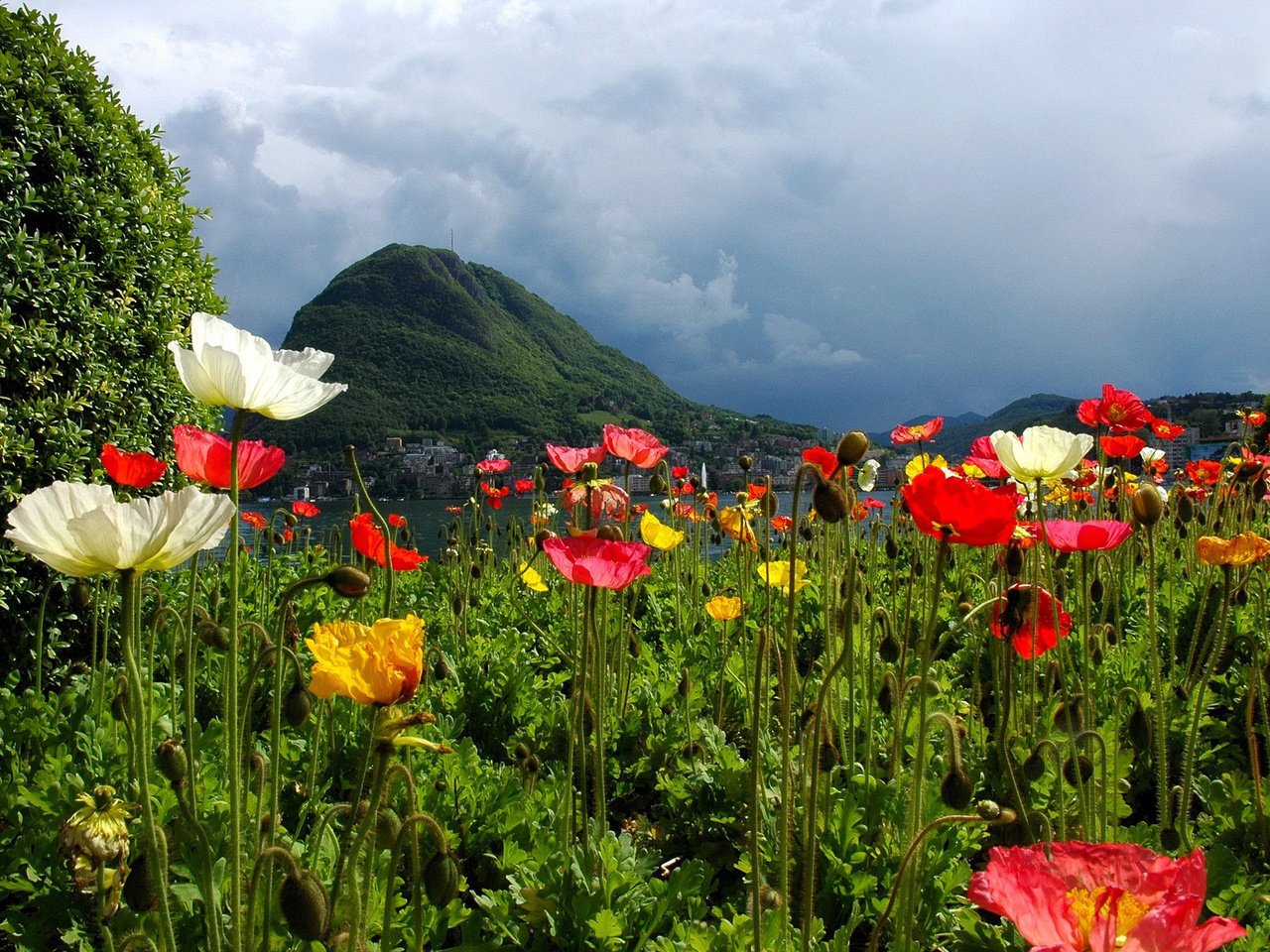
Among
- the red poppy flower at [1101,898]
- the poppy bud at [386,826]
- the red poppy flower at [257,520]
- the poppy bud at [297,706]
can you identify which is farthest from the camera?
the red poppy flower at [257,520]

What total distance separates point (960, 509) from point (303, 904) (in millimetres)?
1160

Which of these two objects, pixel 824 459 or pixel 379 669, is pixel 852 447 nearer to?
pixel 824 459

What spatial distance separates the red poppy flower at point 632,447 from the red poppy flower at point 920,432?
1.12m

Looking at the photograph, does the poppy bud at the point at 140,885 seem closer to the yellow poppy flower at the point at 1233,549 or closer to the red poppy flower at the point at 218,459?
the red poppy flower at the point at 218,459

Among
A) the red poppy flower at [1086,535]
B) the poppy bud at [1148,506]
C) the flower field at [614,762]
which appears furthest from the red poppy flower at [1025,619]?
the poppy bud at [1148,506]

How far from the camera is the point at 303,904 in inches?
38.9

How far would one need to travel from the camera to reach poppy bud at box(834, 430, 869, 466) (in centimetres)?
148

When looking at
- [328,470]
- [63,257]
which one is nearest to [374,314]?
[328,470]

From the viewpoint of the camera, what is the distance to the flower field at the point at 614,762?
1.05 metres

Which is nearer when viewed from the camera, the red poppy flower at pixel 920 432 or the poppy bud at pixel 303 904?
the poppy bud at pixel 303 904

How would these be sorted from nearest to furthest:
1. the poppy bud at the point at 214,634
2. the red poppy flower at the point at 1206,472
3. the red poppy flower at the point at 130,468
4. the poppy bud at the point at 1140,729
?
the poppy bud at the point at 214,634, the poppy bud at the point at 1140,729, the red poppy flower at the point at 130,468, the red poppy flower at the point at 1206,472

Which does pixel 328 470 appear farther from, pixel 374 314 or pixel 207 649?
pixel 374 314

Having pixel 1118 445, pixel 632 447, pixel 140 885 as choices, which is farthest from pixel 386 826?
pixel 1118 445

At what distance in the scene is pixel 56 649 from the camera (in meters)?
3.08
